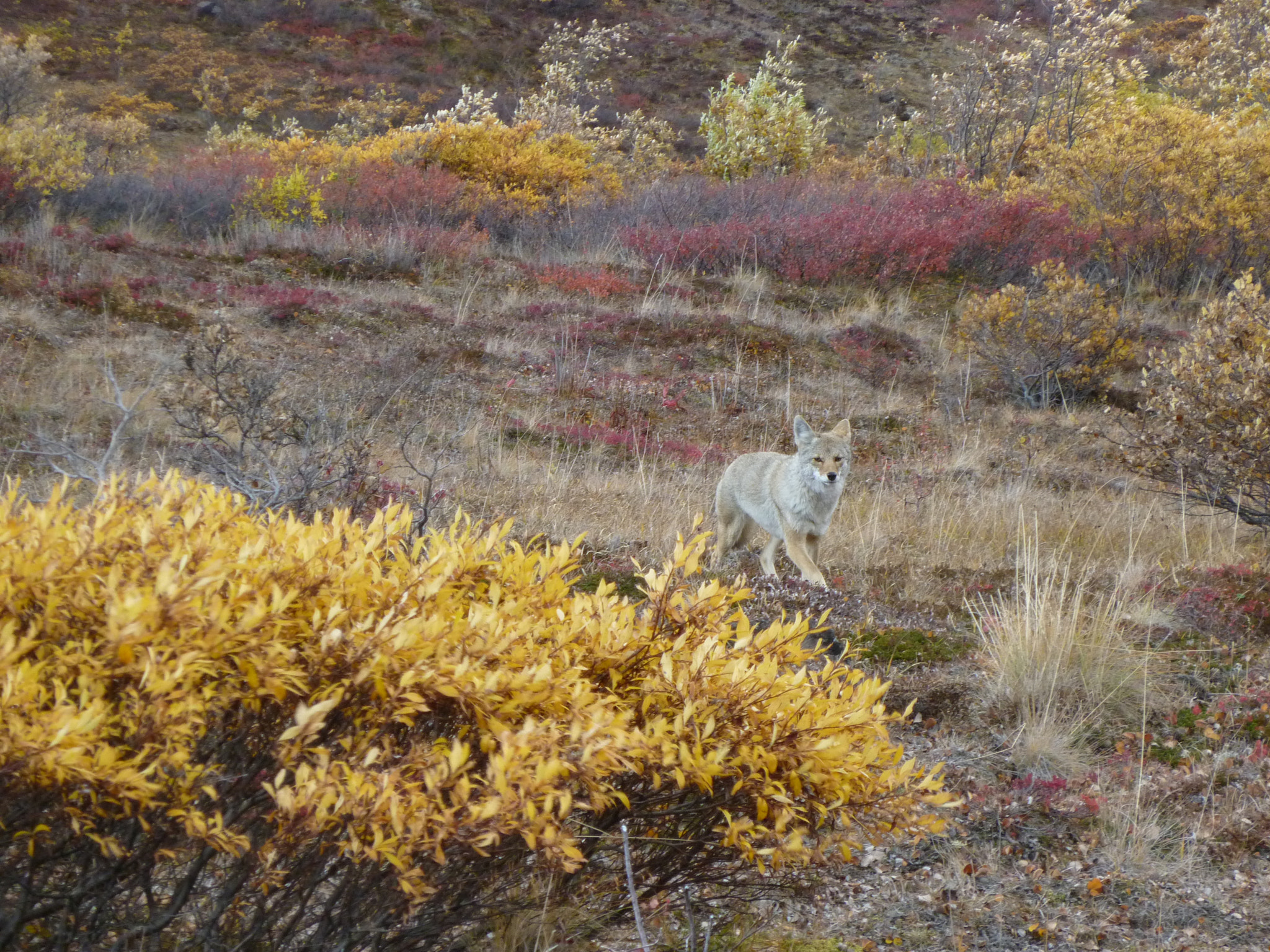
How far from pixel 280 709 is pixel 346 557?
33 cm

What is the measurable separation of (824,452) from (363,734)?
5533mm

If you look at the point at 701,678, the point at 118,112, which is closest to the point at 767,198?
the point at 701,678

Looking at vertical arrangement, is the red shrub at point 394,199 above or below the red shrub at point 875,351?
above

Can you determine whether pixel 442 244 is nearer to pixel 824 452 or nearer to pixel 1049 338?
pixel 1049 338

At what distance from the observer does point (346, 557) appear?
1979 millimetres

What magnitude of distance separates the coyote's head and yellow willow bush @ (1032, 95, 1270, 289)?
40.5 ft

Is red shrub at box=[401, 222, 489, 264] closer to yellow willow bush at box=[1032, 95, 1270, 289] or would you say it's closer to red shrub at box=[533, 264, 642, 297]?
red shrub at box=[533, 264, 642, 297]

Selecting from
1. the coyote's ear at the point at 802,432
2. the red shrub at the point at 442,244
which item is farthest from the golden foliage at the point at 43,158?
the coyote's ear at the point at 802,432

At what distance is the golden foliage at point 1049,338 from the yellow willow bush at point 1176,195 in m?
4.48

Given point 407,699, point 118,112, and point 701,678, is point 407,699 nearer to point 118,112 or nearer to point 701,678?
point 701,678

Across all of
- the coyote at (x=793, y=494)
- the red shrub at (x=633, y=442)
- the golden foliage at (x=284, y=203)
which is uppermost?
the golden foliage at (x=284, y=203)

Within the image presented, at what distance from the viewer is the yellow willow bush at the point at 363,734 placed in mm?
1554

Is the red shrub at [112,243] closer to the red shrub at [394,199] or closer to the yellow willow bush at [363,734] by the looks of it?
the red shrub at [394,199]

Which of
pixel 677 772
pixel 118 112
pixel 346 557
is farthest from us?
pixel 118 112
